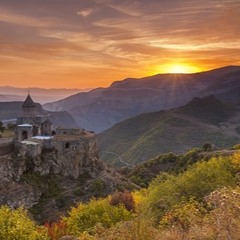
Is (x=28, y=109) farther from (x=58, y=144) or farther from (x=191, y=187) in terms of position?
(x=191, y=187)

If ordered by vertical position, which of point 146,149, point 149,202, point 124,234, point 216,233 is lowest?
point 146,149

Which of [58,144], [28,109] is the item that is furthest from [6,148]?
[28,109]

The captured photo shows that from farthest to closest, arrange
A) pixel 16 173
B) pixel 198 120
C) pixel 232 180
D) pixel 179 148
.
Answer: pixel 198 120 < pixel 179 148 < pixel 16 173 < pixel 232 180

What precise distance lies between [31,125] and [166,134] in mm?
90860

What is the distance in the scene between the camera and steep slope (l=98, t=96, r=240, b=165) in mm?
139062

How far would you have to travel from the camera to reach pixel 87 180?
66750mm

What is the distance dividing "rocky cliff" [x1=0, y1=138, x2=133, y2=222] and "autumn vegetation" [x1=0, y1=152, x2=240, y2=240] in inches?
692

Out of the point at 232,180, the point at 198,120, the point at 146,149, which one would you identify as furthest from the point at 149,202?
the point at 198,120

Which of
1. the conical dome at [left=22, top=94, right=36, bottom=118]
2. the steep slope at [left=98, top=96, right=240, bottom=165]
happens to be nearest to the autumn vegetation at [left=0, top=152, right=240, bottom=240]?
the conical dome at [left=22, top=94, right=36, bottom=118]

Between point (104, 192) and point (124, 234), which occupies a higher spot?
point (124, 234)

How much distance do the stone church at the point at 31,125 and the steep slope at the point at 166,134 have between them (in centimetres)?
6074

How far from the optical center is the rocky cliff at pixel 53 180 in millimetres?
58438

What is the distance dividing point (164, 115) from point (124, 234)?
557 feet

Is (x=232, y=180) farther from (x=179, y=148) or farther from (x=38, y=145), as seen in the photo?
(x=179, y=148)
